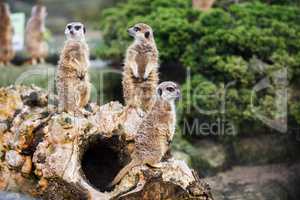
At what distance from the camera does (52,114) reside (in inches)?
210

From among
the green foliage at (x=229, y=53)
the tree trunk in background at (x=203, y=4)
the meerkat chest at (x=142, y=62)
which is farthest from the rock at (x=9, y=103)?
the tree trunk in background at (x=203, y=4)

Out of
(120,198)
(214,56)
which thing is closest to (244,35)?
(214,56)

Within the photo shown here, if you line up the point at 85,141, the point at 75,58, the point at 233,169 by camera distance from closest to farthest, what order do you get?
the point at 85,141 < the point at 75,58 < the point at 233,169

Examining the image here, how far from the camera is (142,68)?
227 inches

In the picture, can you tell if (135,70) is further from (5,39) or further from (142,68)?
(5,39)

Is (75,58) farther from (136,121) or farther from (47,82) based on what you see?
(47,82)

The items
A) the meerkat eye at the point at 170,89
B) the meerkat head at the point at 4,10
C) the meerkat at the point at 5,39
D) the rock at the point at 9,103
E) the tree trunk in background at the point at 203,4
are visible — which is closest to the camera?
the meerkat eye at the point at 170,89

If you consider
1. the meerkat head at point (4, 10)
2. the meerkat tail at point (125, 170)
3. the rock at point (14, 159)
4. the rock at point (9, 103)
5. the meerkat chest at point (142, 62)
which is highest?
the meerkat head at point (4, 10)

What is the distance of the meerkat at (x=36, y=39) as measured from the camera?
29.6 feet

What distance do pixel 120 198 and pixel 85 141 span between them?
602 mm

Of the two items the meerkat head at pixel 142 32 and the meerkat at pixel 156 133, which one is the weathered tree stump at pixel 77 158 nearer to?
the meerkat at pixel 156 133

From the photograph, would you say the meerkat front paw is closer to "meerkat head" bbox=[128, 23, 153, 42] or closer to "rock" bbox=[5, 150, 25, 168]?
"meerkat head" bbox=[128, 23, 153, 42]

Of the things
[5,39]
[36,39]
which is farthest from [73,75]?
[36,39]

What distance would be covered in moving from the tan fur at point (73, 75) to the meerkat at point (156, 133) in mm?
754
